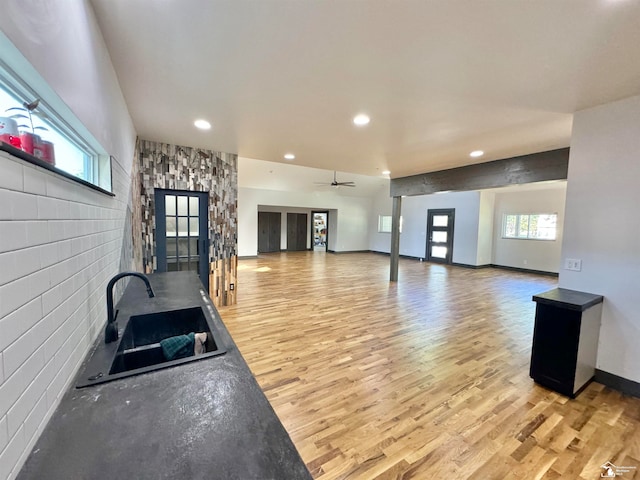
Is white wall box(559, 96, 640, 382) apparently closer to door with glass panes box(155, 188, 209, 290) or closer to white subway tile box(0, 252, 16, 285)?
A: white subway tile box(0, 252, 16, 285)

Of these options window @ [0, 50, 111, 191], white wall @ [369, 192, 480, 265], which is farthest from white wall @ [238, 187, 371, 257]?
window @ [0, 50, 111, 191]

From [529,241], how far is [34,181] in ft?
33.2

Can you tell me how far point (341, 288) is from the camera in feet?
19.3

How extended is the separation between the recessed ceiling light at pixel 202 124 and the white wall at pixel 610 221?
3.59m

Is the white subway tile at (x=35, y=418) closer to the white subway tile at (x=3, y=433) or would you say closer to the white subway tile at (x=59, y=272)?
the white subway tile at (x=3, y=433)

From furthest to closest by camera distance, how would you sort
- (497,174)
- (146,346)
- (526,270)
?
(526,270)
(497,174)
(146,346)

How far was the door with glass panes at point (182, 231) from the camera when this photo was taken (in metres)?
3.86

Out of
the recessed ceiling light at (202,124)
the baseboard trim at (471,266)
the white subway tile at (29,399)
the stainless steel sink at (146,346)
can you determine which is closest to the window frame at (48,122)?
the white subway tile at (29,399)

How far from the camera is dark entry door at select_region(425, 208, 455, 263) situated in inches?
370

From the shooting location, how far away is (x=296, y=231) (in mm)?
12828

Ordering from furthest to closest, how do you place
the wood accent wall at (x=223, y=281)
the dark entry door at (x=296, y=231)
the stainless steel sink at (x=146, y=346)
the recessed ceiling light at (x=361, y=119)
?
the dark entry door at (x=296, y=231) < the wood accent wall at (x=223, y=281) < the recessed ceiling light at (x=361, y=119) < the stainless steel sink at (x=146, y=346)

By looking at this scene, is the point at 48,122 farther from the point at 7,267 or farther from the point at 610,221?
the point at 610,221

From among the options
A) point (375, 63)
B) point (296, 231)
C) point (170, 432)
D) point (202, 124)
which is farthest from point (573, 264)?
point (296, 231)

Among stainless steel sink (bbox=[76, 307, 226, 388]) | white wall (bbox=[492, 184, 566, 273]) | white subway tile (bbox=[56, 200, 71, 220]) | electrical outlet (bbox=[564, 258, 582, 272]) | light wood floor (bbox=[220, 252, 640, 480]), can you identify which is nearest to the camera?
white subway tile (bbox=[56, 200, 71, 220])
